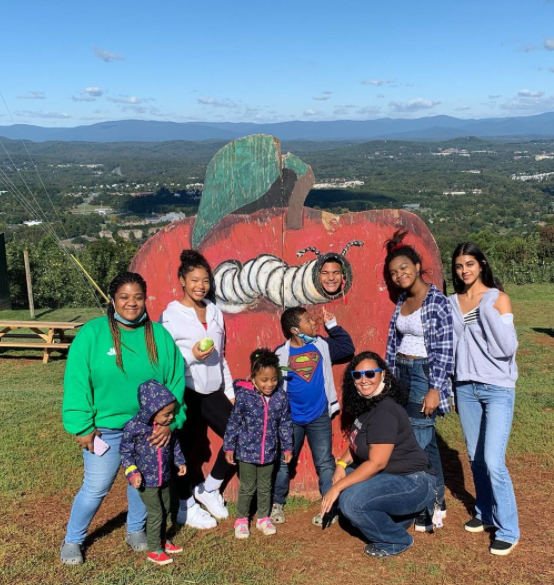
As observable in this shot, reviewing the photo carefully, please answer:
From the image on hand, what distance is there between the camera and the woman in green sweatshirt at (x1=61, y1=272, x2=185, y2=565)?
3.16 metres

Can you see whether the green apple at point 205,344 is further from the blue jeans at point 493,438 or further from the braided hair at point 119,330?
the blue jeans at point 493,438

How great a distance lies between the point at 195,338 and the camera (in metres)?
3.74

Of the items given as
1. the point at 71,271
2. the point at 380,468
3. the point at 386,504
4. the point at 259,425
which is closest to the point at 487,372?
the point at 380,468

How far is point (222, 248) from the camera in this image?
4367 mm

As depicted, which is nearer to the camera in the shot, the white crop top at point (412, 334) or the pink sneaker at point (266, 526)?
the white crop top at point (412, 334)

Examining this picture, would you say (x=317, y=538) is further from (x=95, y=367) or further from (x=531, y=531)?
(x=95, y=367)

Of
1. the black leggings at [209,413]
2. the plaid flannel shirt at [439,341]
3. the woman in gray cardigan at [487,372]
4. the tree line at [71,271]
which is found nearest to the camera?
the woman in gray cardigan at [487,372]

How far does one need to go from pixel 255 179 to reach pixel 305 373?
1439 millimetres

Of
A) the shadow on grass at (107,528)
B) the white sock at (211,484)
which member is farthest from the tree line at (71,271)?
the white sock at (211,484)

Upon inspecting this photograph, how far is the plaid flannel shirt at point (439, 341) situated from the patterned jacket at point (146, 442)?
1505mm

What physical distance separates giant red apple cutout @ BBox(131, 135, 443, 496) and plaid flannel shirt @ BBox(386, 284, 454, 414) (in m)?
0.73

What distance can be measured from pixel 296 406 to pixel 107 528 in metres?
1.45

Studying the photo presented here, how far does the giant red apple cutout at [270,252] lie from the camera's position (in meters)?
4.30

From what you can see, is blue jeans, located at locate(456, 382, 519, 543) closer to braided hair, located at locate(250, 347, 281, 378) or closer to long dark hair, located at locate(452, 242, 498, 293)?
long dark hair, located at locate(452, 242, 498, 293)
